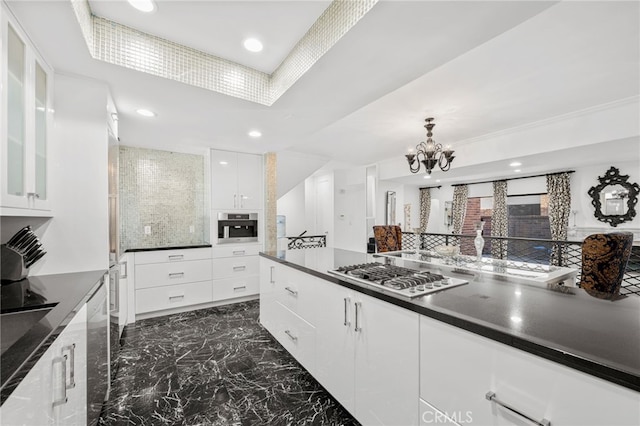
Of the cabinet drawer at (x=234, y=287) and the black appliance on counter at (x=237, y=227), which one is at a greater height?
the black appliance on counter at (x=237, y=227)

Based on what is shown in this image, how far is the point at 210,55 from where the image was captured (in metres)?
2.09

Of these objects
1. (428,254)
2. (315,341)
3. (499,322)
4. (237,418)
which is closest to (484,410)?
(499,322)

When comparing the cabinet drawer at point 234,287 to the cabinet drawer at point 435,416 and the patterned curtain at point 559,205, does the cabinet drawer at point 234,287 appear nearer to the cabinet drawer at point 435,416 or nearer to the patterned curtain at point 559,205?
the cabinet drawer at point 435,416

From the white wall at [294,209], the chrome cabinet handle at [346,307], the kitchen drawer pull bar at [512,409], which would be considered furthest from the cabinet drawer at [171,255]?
the white wall at [294,209]

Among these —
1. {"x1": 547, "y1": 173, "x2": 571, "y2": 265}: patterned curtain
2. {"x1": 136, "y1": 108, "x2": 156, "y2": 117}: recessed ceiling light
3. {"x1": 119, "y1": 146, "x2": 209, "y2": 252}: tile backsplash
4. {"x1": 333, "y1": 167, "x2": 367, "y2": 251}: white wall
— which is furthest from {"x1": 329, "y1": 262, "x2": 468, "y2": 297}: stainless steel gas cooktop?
{"x1": 547, "y1": 173, "x2": 571, "y2": 265}: patterned curtain

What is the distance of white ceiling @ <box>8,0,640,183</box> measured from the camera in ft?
4.71

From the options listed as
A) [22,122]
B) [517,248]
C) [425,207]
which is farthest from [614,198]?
[22,122]

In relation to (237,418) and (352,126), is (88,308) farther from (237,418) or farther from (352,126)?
(352,126)

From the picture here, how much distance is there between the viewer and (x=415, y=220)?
8.38 metres

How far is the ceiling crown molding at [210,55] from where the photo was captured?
1.53 meters

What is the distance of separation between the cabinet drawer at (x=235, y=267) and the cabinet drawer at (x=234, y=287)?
7 cm

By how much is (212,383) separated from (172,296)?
1775mm

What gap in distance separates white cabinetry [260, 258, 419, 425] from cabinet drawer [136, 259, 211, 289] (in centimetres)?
189

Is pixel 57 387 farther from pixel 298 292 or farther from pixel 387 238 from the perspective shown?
pixel 387 238
